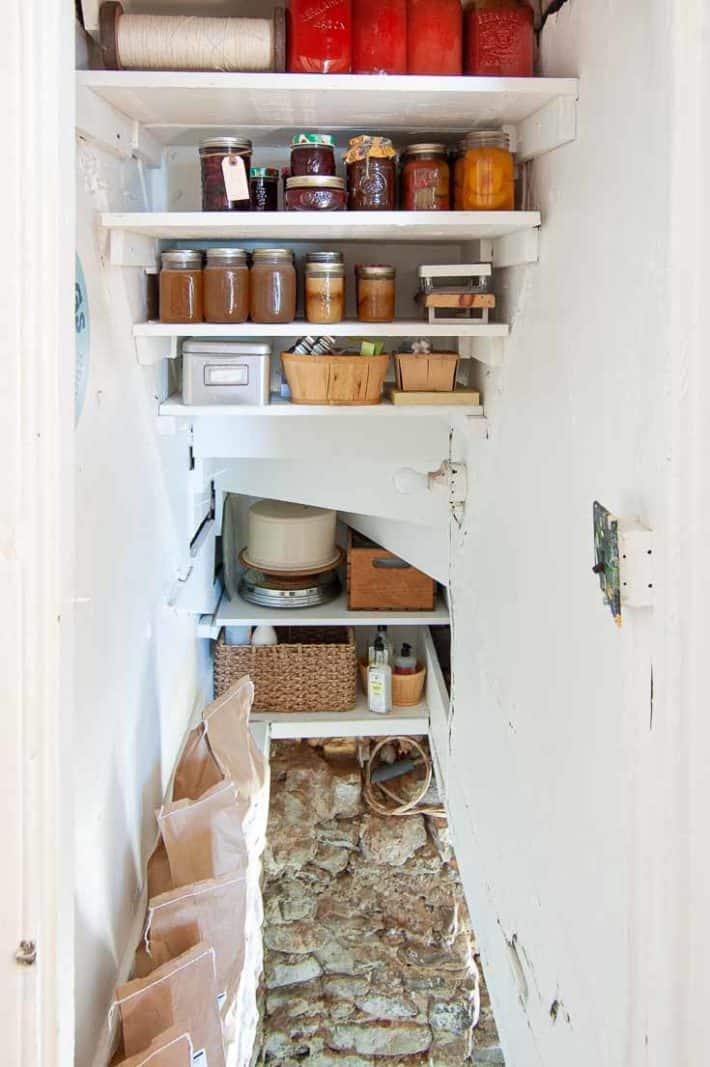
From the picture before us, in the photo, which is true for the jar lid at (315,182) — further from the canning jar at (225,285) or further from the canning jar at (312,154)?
the canning jar at (225,285)

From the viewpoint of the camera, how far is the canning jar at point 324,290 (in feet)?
5.39

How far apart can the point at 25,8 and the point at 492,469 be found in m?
1.23

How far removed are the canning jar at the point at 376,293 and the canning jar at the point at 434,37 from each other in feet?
1.06

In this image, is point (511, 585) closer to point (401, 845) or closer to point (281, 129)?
point (281, 129)

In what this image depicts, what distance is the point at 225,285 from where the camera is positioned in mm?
1629

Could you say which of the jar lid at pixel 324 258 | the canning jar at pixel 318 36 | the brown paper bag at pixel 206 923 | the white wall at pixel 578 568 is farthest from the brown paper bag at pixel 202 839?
the canning jar at pixel 318 36

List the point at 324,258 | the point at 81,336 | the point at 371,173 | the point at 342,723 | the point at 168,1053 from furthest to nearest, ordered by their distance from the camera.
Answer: the point at 342,723, the point at 324,258, the point at 371,173, the point at 81,336, the point at 168,1053

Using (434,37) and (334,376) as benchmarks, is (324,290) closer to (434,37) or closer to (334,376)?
(334,376)

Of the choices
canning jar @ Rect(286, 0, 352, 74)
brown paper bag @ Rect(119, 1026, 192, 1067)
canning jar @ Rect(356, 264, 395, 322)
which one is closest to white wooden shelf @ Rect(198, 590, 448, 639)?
canning jar @ Rect(356, 264, 395, 322)

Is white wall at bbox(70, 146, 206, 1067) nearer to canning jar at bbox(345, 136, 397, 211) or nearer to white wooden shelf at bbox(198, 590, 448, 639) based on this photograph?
canning jar at bbox(345, 136, 397, 211)

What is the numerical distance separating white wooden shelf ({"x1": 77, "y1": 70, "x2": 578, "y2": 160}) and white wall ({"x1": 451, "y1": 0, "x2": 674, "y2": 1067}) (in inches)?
2.4

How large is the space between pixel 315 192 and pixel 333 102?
14 centimetres

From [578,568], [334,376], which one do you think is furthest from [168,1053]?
[334,376]

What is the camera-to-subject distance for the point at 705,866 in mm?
811
